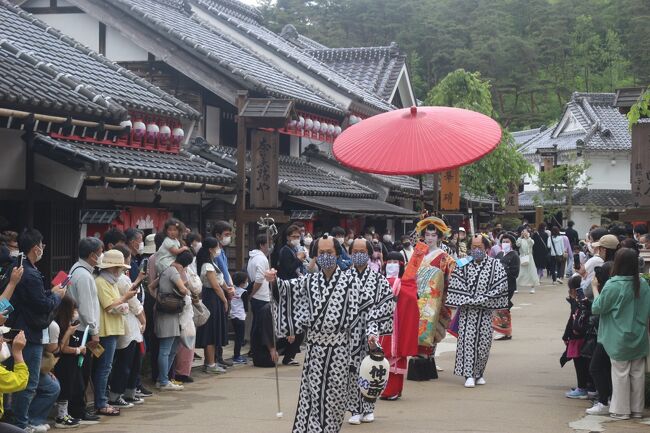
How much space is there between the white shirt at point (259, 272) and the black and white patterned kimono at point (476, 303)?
3.15 meters

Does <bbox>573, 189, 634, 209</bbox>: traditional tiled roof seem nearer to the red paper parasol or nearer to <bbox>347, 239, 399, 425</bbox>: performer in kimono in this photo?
the red paper parasol

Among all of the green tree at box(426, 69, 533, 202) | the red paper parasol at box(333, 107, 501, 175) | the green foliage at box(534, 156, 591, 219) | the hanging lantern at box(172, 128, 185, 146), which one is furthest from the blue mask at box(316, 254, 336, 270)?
the green foliage at box(534, 156, 591, 219)

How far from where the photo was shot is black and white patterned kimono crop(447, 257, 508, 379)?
40.7 feet

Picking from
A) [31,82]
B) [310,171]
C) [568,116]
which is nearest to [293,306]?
[31,82]

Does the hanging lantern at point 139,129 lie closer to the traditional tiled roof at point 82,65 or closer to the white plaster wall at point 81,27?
the traditional tiled roof at point 82,65

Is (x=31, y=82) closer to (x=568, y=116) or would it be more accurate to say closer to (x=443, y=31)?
(x=568, y=116)

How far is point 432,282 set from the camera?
12.8 metres

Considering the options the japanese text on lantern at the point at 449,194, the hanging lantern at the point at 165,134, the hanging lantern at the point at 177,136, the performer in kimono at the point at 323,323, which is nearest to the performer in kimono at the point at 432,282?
the performer in kimono at the point at 323,323

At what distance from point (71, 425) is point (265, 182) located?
8.13m

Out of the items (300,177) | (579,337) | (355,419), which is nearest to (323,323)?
(355,419)

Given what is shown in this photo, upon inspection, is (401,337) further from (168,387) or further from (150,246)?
(150,246)

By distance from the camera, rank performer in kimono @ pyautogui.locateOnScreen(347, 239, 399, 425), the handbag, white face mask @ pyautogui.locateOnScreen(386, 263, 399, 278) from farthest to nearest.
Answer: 1. white face mask @ pyautogui.locateOnScreen(386, 263, 399, 278)
2. the handbag
3. performer in kimono @ pyautogui.locateOnScreen(347, 239, 399, 425)

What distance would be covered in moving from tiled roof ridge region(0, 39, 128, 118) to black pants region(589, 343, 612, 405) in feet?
23.0

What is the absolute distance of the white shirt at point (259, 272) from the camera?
47.1 feet
